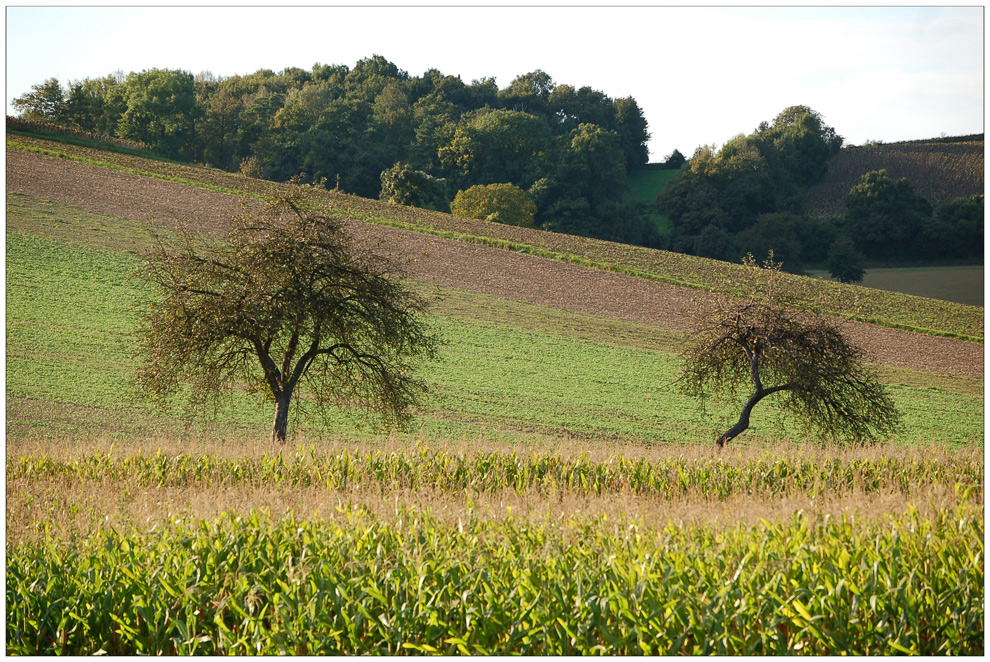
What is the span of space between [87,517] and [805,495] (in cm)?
830

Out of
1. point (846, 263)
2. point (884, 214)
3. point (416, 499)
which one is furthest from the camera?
point (884, 214)

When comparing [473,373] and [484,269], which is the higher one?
[484,269]

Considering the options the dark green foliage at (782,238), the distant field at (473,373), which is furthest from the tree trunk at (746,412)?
the dark green foliage at (782,238)

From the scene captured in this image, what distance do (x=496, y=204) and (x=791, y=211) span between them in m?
28.7

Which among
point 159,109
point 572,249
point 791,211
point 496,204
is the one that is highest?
point 159,109

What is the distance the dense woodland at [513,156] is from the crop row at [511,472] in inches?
1935

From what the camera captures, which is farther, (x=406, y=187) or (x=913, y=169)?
(x=913, y=169)

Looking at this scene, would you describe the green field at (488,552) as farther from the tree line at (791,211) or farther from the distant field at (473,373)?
the tree line at (791,211)

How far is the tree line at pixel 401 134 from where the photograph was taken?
59.5 metres

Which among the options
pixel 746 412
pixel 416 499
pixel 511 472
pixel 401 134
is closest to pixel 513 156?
pixel 401 134

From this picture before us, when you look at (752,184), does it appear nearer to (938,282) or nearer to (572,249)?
(938,282)

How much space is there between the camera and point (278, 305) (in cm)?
1252

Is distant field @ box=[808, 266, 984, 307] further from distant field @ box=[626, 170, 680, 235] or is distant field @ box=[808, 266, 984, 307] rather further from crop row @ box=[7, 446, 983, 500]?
crop row @ box=[7, 446, 983, 500]

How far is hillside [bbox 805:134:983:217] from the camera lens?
58781mm
